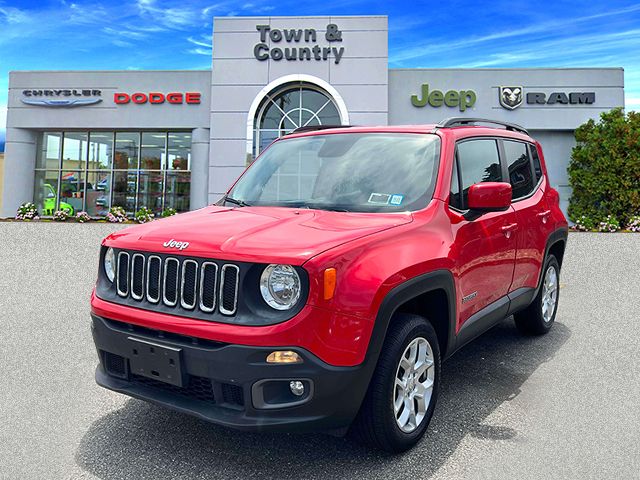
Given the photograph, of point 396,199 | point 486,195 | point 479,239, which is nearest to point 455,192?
point 486,195

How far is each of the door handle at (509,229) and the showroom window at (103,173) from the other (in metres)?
21.0

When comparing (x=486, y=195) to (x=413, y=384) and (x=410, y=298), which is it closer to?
(x=410, y=298)

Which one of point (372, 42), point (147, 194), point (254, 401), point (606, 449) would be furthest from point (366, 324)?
point (147, 194)

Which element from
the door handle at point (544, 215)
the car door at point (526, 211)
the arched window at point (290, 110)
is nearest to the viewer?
the car door at point (526, 211)

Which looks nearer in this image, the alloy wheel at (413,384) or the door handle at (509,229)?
the alloy wheel at (413,384)

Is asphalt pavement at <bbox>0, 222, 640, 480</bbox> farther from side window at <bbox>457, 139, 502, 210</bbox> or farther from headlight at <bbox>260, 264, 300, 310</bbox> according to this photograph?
side window at <bbox>457, 139, 502, 210</bbox>

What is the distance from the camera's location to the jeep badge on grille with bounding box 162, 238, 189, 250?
111 inches

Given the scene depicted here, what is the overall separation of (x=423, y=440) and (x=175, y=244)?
1.87 m

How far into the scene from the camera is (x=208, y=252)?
272 centimetres

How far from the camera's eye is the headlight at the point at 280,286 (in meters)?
2.58

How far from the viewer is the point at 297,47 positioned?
20891 millimetres

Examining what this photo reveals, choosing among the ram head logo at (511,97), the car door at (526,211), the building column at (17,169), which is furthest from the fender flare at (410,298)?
the building column at (17,169)

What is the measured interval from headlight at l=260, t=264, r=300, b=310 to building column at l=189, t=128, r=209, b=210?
791 inches

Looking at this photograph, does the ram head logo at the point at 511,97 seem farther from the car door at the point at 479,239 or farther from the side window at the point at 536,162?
the car door at the point at 479,239
